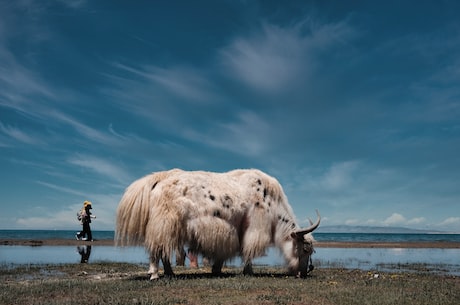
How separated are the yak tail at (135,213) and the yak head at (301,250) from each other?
11.9ft

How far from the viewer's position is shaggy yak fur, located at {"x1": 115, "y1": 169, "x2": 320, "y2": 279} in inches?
368

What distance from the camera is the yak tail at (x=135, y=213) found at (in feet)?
31.2

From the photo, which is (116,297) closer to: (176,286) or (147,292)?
(147,292)

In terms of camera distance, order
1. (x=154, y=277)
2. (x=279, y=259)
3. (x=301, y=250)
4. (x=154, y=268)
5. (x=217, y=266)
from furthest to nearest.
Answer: (x=279, y=259), (x=301, y=250), (x=217, y=266), (x=154, y=268), (x=154, y=277)

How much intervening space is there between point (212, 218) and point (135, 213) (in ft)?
5.45

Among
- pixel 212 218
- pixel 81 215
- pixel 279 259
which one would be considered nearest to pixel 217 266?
pixel 212 218

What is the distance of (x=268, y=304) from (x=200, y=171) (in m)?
4.47

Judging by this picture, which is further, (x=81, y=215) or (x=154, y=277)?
(x=81, y=215)

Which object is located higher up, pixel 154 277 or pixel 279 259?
pixel 279 259

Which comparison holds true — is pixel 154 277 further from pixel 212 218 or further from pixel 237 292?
pixel 237 292

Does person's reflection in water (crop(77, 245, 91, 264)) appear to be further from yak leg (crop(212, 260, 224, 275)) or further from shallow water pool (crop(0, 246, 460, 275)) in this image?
yak leg (crop(212, 260, 224, 275))

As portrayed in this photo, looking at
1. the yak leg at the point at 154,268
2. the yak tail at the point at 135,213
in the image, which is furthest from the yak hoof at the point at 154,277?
the yak tail at the point at 135,213

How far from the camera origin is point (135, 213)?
9.55m

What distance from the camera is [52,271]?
40.6 ft
